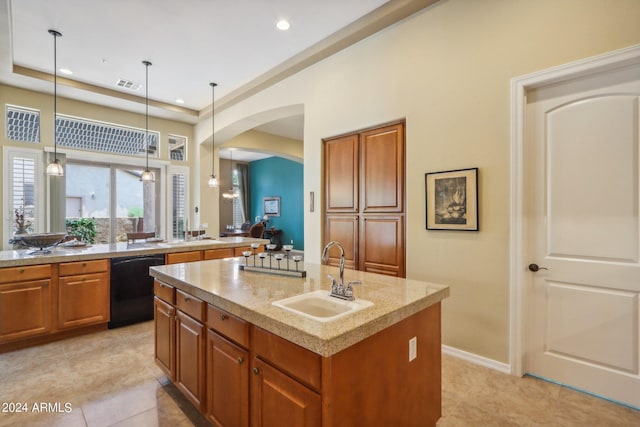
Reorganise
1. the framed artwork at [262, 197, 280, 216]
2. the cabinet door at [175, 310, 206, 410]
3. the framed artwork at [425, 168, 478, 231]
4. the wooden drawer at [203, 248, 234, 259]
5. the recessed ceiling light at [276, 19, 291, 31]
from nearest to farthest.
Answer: the cabinet door at [175, 310, 206, 410]
the framed artwork at [425, 168, 478, 231]
the recessed ceiling light at [276, 19, 291, 31]
the wooden drawer at [203, 248, 234, 259]
the framed artwork at [262, 197, 280, 216]

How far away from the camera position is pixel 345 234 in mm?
3844

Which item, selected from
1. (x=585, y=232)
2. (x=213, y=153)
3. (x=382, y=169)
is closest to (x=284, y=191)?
(x=213, y=153)

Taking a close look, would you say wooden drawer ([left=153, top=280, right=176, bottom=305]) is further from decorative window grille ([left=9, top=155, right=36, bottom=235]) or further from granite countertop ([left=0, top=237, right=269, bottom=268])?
decorative window grille ([left=9, top=155, right=36, bottom=235])

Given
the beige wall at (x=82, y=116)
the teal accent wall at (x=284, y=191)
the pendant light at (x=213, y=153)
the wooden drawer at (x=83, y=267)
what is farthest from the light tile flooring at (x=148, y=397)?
the teal accent wall at (x=284, y=191)

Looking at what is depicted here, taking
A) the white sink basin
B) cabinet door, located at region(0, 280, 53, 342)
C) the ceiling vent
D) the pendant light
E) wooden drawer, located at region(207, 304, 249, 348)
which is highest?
the ceiling vent

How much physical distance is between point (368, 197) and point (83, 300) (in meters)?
3.37

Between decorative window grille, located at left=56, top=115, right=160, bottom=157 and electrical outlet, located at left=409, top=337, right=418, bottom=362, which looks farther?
decorative window grille, located at left=56, top=115, right=160, bottom=157

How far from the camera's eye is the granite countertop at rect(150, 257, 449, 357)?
121 cm

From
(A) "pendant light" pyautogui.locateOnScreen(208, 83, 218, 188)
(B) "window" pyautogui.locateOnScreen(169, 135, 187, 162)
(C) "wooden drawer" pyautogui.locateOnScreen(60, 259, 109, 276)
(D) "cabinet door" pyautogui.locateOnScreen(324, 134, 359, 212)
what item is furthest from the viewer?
(B) "window" pyautogui.locateOnScreen(169, 135, 187, 162)

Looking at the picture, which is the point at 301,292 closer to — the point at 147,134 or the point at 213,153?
the point at 213,153

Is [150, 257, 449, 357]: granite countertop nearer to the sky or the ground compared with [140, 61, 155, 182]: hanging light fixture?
nearer to the ground

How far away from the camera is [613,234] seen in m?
2.18

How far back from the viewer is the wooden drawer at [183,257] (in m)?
3.93

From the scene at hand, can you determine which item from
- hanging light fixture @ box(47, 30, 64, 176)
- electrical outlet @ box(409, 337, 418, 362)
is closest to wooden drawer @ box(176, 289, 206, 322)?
electrical outlet @ box(409, 337, 418, 362)
